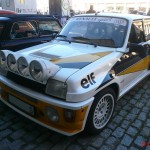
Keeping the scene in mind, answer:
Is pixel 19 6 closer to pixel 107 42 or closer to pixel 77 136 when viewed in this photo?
pixel 107 42

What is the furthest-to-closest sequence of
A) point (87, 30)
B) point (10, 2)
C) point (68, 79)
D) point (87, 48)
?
point (10, 2) → point (87, 30) → point (87, 48) → point (68, 79)

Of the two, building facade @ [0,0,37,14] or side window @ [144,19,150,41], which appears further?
building facade @ [0,0,37,14]

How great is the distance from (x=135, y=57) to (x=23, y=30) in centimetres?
294

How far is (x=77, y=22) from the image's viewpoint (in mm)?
4566

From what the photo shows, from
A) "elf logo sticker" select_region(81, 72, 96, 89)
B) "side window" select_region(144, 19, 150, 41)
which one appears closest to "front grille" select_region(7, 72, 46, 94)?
"elf logo sticker" select_region(81, 72, 96, 89)

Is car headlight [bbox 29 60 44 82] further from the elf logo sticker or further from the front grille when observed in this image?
the elf logo sticker

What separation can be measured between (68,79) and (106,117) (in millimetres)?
1210

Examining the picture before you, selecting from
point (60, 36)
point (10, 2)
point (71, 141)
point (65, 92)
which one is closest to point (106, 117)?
point (71, 141)

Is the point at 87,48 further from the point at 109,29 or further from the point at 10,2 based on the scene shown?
the point at 10,2

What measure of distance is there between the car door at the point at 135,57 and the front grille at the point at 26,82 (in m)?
1.45

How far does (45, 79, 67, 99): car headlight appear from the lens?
2838mm

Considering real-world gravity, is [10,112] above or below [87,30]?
below

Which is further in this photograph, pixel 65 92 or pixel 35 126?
pixel 35 126

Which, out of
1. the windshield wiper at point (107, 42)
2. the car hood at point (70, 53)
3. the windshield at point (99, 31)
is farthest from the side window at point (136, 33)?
the car hood at point (70, 53)
